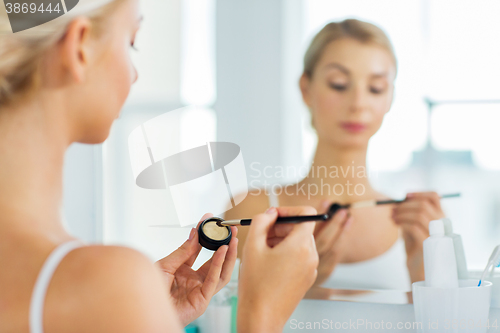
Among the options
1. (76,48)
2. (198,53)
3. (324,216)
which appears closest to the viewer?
(76,48)

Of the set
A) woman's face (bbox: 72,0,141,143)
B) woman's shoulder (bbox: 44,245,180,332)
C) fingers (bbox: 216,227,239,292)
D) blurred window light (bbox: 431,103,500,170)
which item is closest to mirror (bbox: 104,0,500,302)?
blurred window light (bbox: 431,103,500,170)

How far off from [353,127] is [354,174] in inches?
3.2

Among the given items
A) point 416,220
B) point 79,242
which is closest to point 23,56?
point 79,242

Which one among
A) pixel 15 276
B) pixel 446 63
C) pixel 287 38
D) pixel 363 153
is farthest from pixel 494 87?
pixel 15 276

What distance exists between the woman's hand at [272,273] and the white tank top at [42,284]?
303mm

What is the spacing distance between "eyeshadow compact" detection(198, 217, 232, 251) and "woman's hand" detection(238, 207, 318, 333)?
0.18 feet

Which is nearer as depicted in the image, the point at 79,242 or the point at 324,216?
the point at 79,242

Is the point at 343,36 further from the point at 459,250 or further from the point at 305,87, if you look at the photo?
the point at 459,250

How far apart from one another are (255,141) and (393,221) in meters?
0.28

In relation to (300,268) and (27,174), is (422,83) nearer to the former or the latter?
(300,268)

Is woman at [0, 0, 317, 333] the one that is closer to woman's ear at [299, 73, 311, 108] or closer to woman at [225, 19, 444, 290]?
woman at [225, 19, 444, 290]

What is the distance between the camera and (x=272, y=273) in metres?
0.62

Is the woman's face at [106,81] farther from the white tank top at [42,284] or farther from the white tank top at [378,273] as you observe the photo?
the white tank top at [378,273]

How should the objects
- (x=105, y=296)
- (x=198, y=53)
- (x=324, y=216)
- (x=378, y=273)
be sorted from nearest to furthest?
(x=105, y=296)
(x=324, y=216)
(x=378, y=273)
(x=198, y=53)
